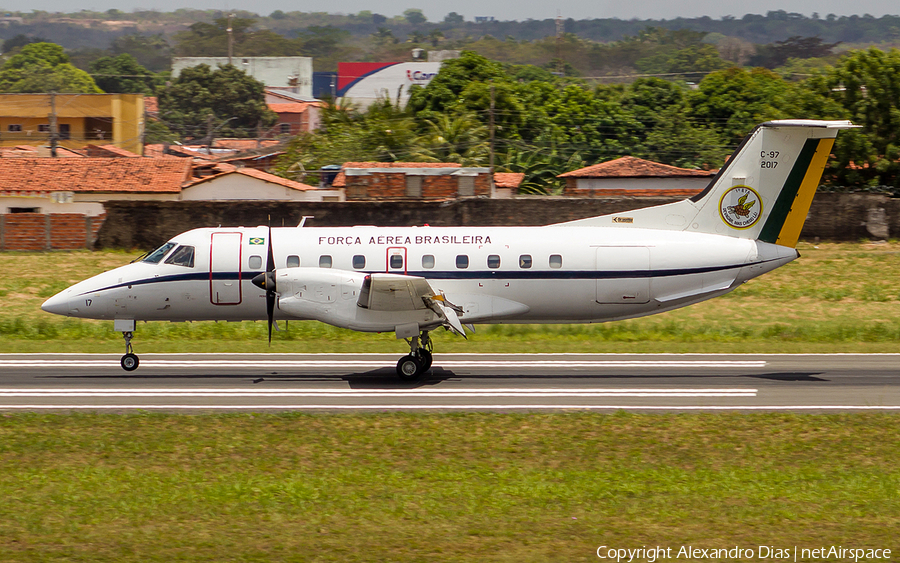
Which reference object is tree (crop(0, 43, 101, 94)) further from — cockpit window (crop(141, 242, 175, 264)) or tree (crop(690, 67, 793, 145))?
cockpit window (crop(141, 242, 175, 264))

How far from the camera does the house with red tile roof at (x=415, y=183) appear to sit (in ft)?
152

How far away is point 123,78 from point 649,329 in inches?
6327

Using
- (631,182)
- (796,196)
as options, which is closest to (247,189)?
(631,182)

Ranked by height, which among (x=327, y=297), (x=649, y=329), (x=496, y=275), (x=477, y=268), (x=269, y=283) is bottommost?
(x=649, y=329)

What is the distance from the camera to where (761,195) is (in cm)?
2164

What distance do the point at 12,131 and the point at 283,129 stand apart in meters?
46.4

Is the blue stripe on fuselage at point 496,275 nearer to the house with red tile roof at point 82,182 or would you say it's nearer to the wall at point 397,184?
the wall at point 397,184

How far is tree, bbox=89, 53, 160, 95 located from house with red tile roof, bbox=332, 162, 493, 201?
13081 centimetres

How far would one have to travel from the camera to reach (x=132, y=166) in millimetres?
57500

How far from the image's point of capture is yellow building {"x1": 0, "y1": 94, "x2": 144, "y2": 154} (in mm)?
91188

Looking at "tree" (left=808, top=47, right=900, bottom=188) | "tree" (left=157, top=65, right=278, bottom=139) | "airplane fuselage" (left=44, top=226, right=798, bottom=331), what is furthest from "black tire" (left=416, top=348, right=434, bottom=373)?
"tree" (left=157, top=65, right=278, bottom=139)

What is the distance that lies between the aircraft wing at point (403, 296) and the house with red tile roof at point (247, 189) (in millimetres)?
35112

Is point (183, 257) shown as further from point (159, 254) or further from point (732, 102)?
point (732, 102)

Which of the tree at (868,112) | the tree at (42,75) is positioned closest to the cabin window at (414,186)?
the tree at (868,112)
